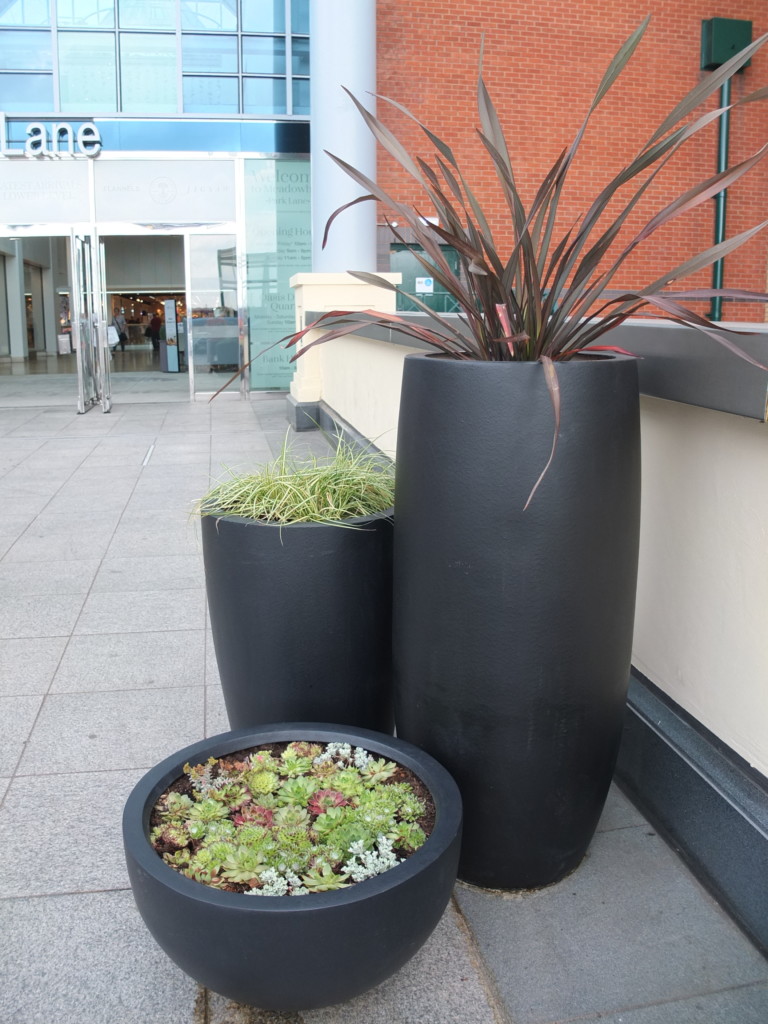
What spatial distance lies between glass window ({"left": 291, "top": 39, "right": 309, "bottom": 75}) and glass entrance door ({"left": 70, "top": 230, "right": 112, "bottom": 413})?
4.78 metres

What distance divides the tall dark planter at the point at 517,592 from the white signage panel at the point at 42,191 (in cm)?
1472

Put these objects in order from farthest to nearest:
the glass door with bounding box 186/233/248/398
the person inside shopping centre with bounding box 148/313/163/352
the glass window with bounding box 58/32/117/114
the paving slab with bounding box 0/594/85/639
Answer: the person inside shopping centre with bounding box 148/313/163/352 < the glass door with bounding box 186/233/248/398 < the glass window with bounding box 58/32/117/114 < the paving slab with bounding box 0/594/85/639

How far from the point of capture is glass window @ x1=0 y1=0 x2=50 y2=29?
617 inches

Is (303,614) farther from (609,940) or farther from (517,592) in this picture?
(609,940)

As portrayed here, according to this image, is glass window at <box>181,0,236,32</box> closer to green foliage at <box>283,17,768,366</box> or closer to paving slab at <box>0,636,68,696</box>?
paving slab at <box>0,636,68,696</box>

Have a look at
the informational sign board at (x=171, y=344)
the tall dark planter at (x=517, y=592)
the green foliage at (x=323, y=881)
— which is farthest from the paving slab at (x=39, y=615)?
the informational sign board at (x=171, y=344)

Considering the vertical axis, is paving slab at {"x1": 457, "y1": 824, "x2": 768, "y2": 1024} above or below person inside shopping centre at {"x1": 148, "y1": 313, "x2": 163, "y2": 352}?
below

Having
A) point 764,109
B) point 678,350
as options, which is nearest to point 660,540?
point 678,350

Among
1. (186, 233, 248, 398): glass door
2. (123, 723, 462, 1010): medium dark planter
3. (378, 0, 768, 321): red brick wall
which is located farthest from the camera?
(186, 233, 248, 398): glass door

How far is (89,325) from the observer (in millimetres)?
14102

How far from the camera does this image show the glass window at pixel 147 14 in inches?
626

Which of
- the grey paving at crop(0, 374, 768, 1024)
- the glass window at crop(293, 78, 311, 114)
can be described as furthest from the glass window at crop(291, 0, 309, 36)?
the grey paving at crop(0, 374, 768, 1024)

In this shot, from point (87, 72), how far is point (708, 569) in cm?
1614

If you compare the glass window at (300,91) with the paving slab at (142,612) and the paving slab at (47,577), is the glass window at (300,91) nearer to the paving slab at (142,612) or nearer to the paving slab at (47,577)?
the paving slab at (47,577)
